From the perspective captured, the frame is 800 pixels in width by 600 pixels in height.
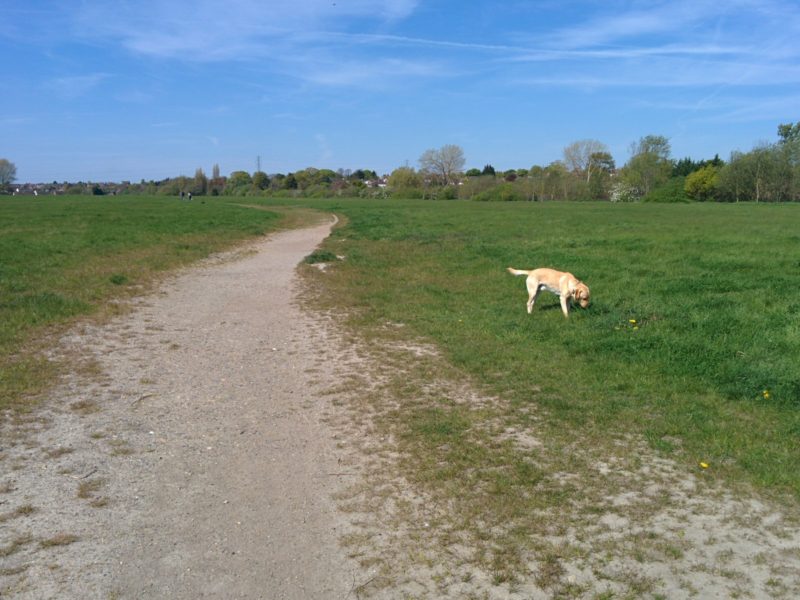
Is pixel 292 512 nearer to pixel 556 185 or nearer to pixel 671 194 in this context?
pixel 671 194

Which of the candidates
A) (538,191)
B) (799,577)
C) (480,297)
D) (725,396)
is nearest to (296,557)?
(799,577)

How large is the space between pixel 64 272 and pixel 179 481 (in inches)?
474

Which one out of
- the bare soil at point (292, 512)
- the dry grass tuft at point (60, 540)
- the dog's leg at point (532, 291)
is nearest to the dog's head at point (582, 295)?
the dog's leg at point (532, 291)

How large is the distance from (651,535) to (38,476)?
4860mm

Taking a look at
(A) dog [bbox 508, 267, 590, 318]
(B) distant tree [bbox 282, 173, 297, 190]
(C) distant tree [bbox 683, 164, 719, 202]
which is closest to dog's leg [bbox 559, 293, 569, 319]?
(A) dog [bbox 508, 267, 590, 318]

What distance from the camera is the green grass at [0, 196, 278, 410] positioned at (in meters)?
8.53

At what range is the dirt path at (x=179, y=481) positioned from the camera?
4.03 metres

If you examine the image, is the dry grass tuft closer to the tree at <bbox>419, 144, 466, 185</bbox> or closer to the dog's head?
the dog's head

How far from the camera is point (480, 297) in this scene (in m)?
13.8

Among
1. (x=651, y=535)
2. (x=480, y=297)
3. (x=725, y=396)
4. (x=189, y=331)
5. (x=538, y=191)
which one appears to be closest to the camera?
(x=651, y=535)

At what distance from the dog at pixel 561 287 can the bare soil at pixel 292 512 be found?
4.14 m

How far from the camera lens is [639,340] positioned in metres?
9.37

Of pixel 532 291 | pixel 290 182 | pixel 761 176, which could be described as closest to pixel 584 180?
pixel 761 176

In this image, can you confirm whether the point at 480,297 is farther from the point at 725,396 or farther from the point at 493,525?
the point at 493,525
